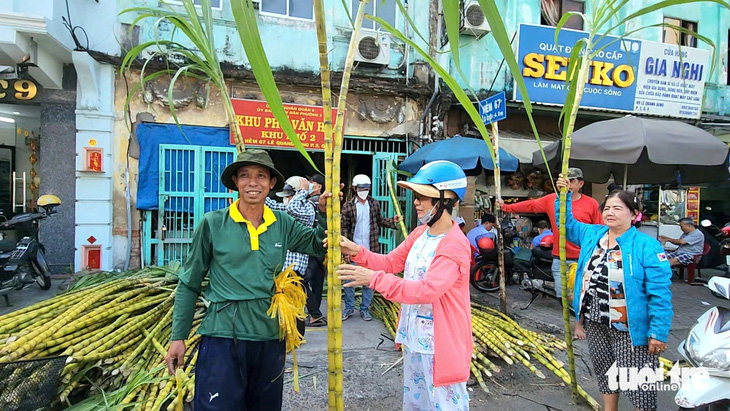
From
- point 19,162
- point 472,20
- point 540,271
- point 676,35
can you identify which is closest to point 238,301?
point 540,271

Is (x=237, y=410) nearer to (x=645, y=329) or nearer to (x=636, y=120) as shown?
(x=645, y=329)

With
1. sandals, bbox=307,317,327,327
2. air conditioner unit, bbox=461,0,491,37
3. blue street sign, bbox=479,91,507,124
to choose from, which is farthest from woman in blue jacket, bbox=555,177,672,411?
air conditioner unit, bbox=461,0,491,37

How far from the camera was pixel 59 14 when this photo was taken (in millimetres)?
5656

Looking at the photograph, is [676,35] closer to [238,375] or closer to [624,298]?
[624,298]

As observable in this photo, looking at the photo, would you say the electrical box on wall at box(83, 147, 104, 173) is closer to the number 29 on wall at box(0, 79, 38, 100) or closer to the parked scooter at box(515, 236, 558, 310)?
the number 29 on wall at box(0, 79, 38, 100)

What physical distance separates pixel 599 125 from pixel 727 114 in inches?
294

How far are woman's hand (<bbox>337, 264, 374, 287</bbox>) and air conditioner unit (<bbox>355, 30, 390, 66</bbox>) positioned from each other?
6.34 meters

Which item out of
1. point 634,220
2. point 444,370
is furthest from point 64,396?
point 634,220

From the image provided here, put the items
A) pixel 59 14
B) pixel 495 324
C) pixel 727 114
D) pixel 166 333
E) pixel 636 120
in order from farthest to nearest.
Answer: pixel 727 114
pixel 59 14
pixel 636 120
pixel 495 324
pixel 166 333

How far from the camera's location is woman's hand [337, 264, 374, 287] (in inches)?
58.1

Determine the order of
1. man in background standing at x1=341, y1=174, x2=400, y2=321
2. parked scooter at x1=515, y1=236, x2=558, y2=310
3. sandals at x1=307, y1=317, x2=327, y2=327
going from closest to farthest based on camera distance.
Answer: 1. sandals at x1=307, y1=317, x2=327, y2=327
2. man in background standing at x1=341, y1=174, x2=400, y2=321
3. parked scooter at x1=515, y1=236, x2=558, y2=310

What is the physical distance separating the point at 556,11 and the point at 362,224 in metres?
7.11

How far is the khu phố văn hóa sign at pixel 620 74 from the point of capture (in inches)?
313

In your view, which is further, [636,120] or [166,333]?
[636,120]
